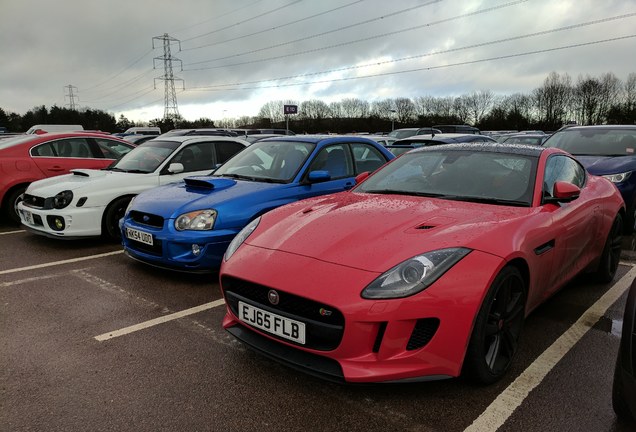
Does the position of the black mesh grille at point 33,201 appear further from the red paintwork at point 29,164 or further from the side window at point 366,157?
the side window at point 366,157

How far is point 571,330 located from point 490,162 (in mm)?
1416

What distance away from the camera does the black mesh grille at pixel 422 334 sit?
7.41 feet

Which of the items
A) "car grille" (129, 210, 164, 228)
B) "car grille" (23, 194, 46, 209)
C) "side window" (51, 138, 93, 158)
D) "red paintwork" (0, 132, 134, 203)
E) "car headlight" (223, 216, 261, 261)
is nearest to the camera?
"car headlight" (223, 216, 261, 261)

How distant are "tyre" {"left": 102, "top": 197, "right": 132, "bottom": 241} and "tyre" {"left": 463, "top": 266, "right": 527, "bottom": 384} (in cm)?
510

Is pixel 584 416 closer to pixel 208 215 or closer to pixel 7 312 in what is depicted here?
pixel 208 215

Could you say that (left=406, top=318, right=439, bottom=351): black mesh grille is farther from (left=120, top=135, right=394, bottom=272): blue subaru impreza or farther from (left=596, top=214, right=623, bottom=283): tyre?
(left=596, top=214, right=623, bottom=283): tyre

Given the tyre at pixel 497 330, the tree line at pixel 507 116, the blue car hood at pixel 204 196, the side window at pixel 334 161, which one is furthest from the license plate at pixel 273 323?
the tree line at pixel 507 116

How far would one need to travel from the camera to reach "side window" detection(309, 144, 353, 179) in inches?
206

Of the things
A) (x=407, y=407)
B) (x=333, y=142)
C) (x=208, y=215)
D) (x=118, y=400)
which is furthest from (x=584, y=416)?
(x=333, y=142)

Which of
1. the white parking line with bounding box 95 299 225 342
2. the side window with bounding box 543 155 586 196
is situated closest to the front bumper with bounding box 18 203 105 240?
the white parking line with bounding box 95 299 225 342

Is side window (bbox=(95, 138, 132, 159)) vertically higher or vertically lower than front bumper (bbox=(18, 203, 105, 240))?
higher

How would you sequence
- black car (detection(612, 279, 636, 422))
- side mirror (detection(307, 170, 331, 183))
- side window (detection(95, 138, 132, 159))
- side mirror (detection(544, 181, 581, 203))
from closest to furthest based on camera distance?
black car (detection(612, 279, 636, 422))
side mirror (detection(544, 181, 581, 203))
side mirror (detection(307, 170, 331, 183))
side window (detection(95, 138, 132, 159))

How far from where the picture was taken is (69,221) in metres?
5.69

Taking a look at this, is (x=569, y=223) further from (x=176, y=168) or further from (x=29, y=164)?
(x=29, y=164)
